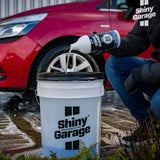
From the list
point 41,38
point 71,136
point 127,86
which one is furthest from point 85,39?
point 41,38

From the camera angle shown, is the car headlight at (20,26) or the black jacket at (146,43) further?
the car headlight at (20,26)

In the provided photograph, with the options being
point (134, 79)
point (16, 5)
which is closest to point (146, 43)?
point (134, 79)

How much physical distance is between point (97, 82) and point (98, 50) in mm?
223

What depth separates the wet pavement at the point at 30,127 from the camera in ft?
6.38

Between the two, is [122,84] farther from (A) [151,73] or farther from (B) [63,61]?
(B) [63,61]

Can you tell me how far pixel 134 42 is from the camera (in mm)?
2021

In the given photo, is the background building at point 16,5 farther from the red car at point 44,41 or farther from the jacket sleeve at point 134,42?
the jacket sleeve at point 134,42

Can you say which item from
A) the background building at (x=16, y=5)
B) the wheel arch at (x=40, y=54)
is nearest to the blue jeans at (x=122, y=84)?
the wheel arch at (x=40, y=54)

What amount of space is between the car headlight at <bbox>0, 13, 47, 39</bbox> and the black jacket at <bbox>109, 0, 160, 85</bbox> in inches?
56.3

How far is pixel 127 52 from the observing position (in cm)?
199

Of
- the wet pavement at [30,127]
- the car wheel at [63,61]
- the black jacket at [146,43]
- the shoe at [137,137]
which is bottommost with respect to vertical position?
the wet pavement at [30,127]

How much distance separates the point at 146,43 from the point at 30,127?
1.36 meters

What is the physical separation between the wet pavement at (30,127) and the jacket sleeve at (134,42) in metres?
0.69

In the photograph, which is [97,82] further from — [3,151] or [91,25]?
[91,25]
